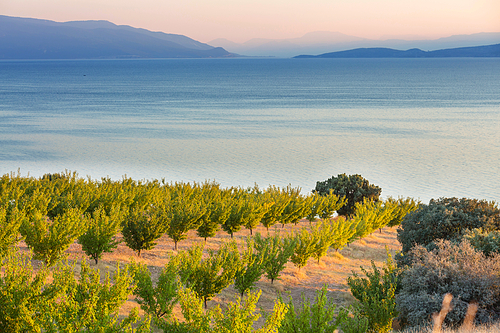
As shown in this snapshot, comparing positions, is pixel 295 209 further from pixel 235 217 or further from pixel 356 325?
pixel 356 325

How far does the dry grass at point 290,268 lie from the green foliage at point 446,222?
11.1 ft

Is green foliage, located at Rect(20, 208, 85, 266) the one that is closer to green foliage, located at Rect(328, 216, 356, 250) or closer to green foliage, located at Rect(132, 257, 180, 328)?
green foliage, located at Rect(132, 257, 180, 328)

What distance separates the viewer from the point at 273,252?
18375 mm

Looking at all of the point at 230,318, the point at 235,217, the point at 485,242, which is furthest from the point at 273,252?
the point at 230,318

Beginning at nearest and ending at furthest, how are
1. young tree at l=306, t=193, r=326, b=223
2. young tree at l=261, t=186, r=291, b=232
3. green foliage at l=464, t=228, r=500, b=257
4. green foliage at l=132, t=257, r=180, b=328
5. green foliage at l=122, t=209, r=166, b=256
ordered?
green foliage at l=132, t=257, r=180, b=328 < green foliage at l=464, t=228, r=500, b=257 < green foliage at l=122, t=209, r=166, b=256 < young tree at l=261, t=186, r=291, b=232 < young tree at l=306, t=193, r=326, b=223

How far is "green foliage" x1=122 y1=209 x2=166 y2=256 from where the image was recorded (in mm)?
19734

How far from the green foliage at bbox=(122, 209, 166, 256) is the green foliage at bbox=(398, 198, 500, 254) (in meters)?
11.4

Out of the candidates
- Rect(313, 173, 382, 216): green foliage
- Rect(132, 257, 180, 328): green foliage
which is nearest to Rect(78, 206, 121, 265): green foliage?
Rect(132, 257, 180, 328): green foliage

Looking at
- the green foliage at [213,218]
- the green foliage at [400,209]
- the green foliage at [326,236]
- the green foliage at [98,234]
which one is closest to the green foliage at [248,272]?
the green foliage at [326,236]

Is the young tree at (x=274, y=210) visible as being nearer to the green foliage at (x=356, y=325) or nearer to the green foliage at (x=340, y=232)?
the green foliage at (x=340, y=232)

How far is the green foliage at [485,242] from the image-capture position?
16344mm

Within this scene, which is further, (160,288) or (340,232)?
(340,232)

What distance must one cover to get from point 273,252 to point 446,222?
787cm

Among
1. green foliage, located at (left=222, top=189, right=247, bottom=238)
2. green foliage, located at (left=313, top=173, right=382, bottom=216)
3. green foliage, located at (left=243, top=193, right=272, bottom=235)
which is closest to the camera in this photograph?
green foliage, located at (left=222, top=189, right=247, bottom=238)
